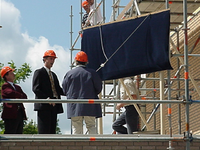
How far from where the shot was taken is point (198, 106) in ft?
47.3

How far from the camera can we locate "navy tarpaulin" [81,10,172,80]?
1045 centimetres

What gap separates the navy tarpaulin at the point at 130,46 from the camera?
1045cm

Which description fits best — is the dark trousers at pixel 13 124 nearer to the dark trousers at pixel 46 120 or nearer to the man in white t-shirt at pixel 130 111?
the dark trousers at pixel 46 120

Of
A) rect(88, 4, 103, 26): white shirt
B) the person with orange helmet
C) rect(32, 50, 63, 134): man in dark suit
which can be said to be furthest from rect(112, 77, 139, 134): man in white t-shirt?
rect(88, 4, 103, 26): white shirt

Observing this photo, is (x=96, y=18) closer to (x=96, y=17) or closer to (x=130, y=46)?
(x=96, y=17)

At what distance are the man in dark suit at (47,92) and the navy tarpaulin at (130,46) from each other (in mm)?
1204

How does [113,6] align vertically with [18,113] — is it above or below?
above

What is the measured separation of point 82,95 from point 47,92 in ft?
2.20

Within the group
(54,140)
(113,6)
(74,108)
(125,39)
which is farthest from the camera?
(113,6)

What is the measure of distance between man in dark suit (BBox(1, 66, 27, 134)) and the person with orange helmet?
93cm

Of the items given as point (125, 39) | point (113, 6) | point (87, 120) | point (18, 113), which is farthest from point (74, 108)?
point (113, 6)

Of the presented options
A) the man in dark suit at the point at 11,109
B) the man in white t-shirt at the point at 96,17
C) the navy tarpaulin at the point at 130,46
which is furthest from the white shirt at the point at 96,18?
the man in dark suit at the point at 11,109

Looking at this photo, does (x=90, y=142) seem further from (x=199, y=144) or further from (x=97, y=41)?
(x=97, y=41)

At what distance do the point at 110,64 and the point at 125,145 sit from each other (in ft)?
8.04
